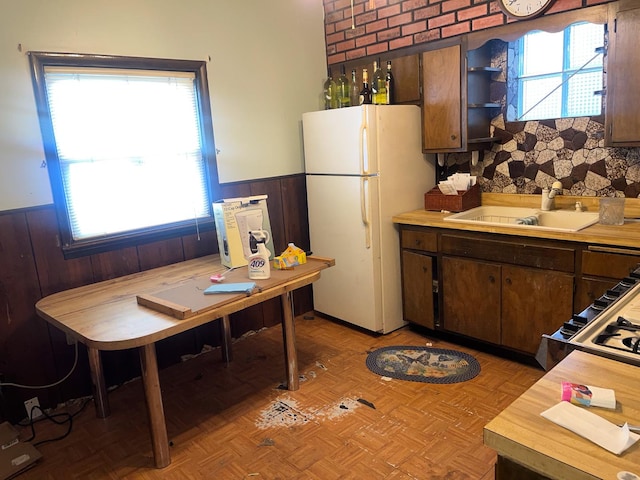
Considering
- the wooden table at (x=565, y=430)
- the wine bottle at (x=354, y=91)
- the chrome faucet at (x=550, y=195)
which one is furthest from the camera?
the wine bottle at (x=354, y=91)

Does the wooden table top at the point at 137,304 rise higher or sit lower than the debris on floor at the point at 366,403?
higher

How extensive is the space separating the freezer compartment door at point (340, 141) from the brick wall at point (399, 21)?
578mm

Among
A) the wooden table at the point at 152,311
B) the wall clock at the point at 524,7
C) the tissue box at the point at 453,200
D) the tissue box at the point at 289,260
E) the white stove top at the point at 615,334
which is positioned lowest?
the wooden table at the point at 152,311

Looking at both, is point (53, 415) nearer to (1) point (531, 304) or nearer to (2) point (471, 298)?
(2) point (471, 298)

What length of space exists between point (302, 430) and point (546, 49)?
271 centimetres

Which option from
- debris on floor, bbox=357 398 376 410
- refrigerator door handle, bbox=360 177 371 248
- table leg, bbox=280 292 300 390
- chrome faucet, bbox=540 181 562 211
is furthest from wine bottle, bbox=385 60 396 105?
debris on floor, bbox=357 398 376 410

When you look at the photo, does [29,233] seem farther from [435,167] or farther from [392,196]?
[435,167]

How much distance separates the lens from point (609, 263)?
2.44 meters

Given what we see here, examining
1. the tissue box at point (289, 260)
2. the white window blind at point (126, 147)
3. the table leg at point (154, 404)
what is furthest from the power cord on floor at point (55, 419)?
the tissue box at point (289, 260)

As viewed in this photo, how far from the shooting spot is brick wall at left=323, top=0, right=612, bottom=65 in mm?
3074

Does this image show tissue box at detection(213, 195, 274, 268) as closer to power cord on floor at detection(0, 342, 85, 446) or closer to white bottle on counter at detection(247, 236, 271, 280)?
white bottle on counter at detection(247, 236, 271, 280)

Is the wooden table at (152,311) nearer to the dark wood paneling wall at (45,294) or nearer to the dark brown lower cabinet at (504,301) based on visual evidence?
the dark wood paneling wall at (45,294)

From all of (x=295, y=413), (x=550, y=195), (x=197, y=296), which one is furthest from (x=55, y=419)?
(x=550, y=195)

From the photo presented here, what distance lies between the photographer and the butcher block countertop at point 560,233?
243 cm
